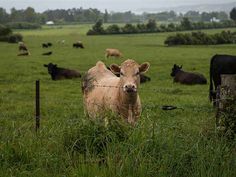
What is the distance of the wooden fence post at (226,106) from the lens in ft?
20.6

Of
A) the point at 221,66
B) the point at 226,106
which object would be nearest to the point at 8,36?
the point at 221,66

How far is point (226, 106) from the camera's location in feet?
21.1

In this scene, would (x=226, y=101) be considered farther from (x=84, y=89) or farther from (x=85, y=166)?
(x=84, y=89)

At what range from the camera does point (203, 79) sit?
66.4 feet

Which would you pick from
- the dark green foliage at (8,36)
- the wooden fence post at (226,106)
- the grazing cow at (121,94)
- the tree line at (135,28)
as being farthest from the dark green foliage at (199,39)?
the wooden fence post at (226,106)

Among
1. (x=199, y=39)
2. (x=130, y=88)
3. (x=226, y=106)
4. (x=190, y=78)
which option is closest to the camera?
(x=226, y=106)

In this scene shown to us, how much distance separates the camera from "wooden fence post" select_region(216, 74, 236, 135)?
248 inches

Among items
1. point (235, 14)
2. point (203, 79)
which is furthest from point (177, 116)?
point (235, 14)

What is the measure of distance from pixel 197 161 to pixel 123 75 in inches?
138

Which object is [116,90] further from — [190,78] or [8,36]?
[8,36]

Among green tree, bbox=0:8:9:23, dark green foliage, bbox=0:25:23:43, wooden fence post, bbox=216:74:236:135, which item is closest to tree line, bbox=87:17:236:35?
dark green foliage, bbox=0:25:23:43

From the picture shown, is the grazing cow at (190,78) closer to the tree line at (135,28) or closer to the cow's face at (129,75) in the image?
the cow's face at (129,75)

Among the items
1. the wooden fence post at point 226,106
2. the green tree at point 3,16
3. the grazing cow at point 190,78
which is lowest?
the grazing cow at point 190,78

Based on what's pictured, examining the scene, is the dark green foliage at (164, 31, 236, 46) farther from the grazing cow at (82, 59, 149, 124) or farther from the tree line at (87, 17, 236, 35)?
the grazing cow at (82, 59, 149, 124)
